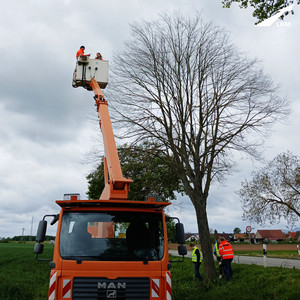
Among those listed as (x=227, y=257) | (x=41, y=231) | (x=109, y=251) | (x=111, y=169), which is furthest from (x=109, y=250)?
(x=227, y=257)

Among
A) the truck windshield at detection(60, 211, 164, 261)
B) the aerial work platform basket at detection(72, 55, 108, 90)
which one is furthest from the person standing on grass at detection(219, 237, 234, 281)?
the aerial work platform basket at detection(72, 55, 108, 90)

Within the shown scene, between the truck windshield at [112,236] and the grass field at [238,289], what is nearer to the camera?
the truck windshield at [112,236]

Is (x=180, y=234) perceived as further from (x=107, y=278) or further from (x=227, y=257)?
(x=227, y=257)

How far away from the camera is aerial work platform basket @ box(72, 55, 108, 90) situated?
1004 centimetres

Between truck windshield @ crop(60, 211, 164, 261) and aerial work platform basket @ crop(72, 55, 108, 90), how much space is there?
5.51 meters

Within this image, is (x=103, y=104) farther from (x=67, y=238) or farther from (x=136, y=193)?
(x=136, y=193)

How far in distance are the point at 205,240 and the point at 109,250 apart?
7.02m

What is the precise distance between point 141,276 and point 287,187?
27964 millimetres

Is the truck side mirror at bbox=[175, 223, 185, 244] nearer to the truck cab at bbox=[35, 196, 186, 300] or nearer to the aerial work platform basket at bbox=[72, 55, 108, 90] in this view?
the truck cab at bbox=[35, 196, 186, 300]

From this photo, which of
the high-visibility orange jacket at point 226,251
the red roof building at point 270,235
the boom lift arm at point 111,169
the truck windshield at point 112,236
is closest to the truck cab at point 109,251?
the truck windshield at point 112,236

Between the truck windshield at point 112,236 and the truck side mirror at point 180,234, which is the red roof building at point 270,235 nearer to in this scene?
the truck side mirror at point 180,234

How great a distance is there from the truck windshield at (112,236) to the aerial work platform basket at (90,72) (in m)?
5.51

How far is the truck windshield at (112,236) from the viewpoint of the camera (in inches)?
212

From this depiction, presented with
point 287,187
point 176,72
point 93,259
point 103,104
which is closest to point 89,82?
point 103,104
